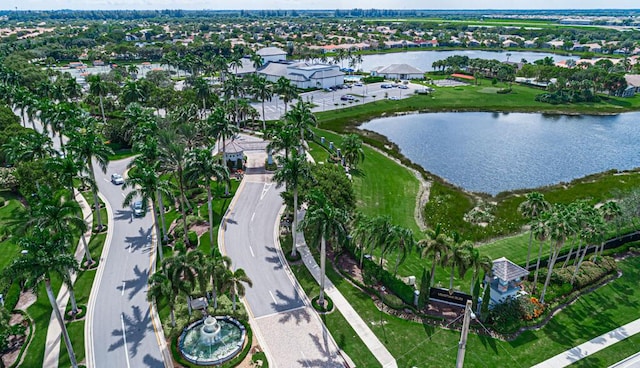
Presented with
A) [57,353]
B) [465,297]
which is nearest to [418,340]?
[465,297]

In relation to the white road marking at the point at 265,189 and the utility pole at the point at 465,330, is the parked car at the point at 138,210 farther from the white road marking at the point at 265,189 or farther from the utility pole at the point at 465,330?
the utility pole at the point at 465,330

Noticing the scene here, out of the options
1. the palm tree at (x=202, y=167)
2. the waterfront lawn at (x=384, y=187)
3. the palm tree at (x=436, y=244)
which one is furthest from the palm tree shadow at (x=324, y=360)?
the waterfront lawn at (x=384, y=187)

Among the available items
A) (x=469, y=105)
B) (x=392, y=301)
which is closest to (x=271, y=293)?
(x=392, y=301)

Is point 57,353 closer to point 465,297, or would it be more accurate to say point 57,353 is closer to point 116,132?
point 465,297

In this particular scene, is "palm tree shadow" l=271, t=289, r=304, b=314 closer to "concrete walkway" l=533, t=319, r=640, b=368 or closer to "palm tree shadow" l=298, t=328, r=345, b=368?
"palm tree shadow" l=298, t=328, r=345, b=368

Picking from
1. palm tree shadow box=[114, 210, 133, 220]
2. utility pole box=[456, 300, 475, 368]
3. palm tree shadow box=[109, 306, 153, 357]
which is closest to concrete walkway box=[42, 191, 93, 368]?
palm tree shadow box=[109, 306, 153, 357]

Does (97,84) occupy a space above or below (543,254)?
above
